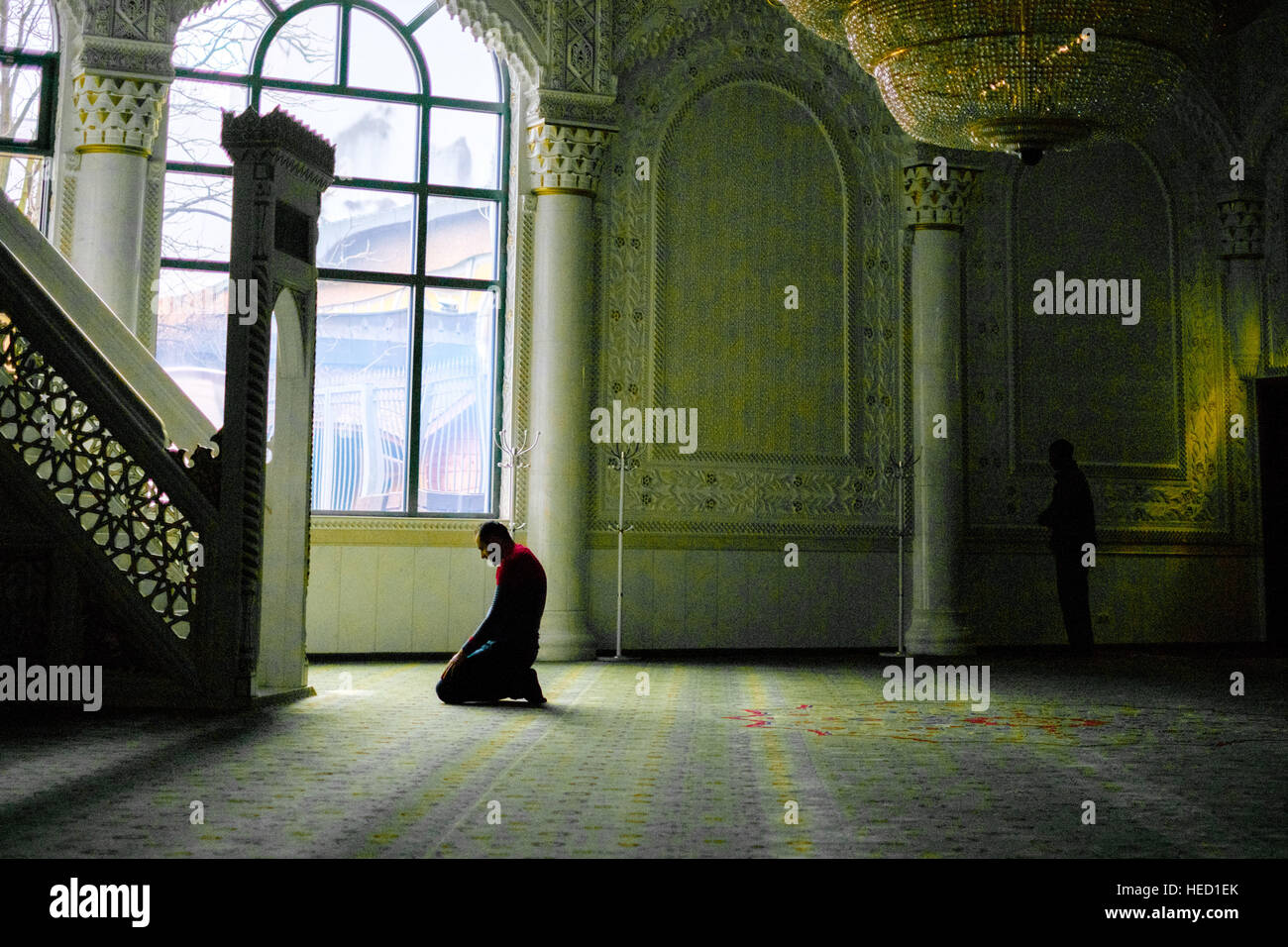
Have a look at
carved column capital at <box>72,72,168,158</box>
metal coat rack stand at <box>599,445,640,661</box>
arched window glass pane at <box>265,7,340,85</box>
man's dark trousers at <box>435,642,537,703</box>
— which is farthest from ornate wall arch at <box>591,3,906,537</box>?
carved column capital at <box>72,72,168,158</box>

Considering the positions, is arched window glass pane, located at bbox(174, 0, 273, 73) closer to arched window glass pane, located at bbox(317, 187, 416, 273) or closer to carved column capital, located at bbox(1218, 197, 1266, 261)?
arched window glass pane, located at bbox(317, 187, 416, 273)

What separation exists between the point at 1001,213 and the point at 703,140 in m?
2.52

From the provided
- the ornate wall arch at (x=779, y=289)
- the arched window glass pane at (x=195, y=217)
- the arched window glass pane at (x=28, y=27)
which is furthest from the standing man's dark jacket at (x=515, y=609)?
the arched window glass pane at (x=28, y=27)

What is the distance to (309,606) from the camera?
8758 millimetres

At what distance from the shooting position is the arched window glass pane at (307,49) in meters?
9.22

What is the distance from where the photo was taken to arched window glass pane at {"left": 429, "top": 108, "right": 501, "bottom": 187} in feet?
31.2

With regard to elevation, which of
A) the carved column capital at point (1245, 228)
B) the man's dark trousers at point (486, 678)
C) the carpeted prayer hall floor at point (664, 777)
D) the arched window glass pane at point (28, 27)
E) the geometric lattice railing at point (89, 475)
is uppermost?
the arched window glass pane at point (28, 27)

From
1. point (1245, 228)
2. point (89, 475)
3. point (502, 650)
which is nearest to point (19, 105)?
point (89, 475)

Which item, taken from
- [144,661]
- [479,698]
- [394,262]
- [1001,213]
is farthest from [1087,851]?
[1001,213]

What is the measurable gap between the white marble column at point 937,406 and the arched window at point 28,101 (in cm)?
622

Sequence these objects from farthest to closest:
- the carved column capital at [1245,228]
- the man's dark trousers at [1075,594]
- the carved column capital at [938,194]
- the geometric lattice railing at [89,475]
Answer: the carved column capital at [1245,228], the carved column capital at [938,194], the man's dark trousers at [1075,594], the geometric lattice railing at [89,475]

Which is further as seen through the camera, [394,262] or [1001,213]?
[1001,213]

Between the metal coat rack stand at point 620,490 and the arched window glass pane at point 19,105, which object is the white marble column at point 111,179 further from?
the metal coat rack stand at point 620,490

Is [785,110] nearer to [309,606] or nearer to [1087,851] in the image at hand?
[309,606]
